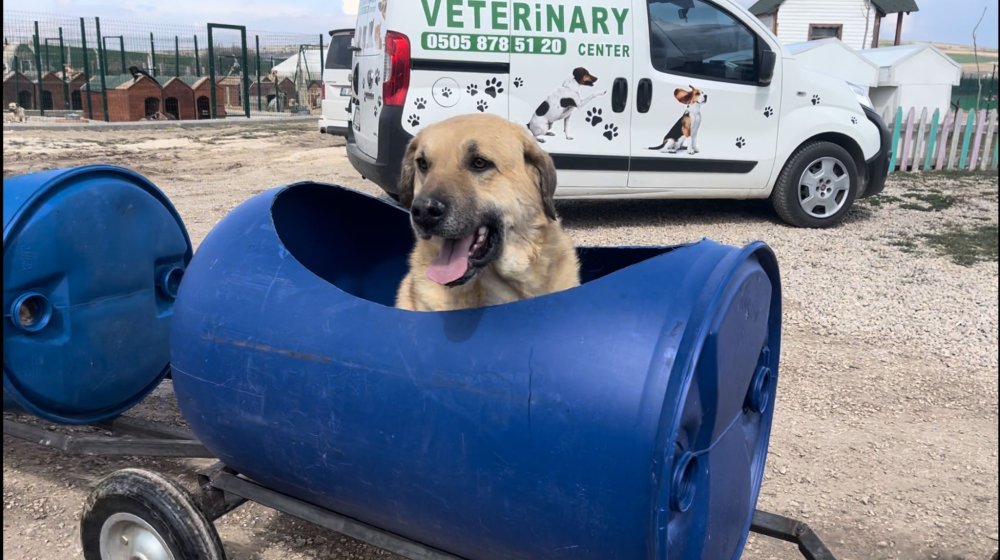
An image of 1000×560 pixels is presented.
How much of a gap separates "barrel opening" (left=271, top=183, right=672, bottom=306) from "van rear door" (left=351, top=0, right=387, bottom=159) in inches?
130

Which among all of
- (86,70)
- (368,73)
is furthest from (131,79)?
(368,73)

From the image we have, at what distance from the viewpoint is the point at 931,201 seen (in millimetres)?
9508

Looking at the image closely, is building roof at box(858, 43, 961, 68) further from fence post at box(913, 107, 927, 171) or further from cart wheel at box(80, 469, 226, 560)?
cart wheel at box(80, 469, 226, 560)

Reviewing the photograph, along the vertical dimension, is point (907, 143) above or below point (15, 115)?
above

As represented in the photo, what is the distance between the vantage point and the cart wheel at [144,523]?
7.61 feet

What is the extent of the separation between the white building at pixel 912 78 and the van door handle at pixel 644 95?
413 inches

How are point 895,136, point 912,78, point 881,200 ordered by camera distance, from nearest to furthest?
point 881,200 → point 895,136 → point 912,78

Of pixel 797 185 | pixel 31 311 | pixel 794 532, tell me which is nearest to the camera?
pixel 794 532

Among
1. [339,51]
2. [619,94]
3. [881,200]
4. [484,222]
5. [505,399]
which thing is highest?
[339,51]

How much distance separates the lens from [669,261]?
6.20ft

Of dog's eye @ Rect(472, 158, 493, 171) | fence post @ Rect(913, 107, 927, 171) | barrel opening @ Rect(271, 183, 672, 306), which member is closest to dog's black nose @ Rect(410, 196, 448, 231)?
dog's eye @ Rect(472, 158, 493, 171)

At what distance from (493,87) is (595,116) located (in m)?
0.99

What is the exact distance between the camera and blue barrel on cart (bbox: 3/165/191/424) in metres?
2.87

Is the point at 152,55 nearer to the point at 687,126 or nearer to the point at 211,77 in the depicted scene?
the point at 211,77
